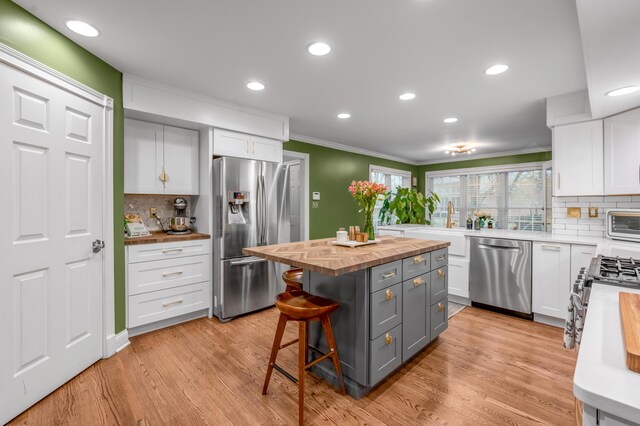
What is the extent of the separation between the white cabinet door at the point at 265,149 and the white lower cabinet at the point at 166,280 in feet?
3.91

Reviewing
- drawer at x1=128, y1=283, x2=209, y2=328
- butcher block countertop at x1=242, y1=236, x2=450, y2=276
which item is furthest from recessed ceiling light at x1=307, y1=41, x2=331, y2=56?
drawer at x1=128, y1=283, x2=209, y2=328

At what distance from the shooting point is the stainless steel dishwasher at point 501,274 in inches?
129

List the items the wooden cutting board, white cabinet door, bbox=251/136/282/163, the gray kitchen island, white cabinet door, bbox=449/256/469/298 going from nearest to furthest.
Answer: the wooden cutting board
the gray kitchen island
white cabinet door, bbox=251/136/282/163
white cabinet door, bbox=449/256/469/298

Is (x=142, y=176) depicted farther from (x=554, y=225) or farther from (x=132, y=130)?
(x=554, y=225)

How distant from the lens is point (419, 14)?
5.78 ft

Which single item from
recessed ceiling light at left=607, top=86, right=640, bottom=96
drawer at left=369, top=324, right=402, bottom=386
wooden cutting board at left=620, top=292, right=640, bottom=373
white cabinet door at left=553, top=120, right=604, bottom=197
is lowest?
drawer at left=369, top=324, right=402, bottom=386

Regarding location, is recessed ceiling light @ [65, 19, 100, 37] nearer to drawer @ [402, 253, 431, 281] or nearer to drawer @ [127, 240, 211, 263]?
drawer @ [127, 240, 211, 263]

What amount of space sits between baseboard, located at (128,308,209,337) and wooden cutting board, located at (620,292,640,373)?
3.35 metres

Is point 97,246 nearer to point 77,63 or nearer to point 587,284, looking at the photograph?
point 77,63

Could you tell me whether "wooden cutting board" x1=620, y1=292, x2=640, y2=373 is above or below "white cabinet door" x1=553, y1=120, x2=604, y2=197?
below

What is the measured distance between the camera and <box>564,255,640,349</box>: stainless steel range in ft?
3.82

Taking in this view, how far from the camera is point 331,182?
5.32m

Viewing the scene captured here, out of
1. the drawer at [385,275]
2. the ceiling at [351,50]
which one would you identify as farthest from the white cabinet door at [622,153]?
the drawer at [385,275]

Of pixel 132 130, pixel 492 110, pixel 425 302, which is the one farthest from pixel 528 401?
pixel 132 130
